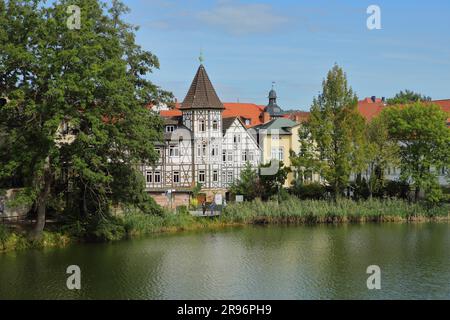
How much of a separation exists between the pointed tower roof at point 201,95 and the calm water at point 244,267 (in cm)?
1440

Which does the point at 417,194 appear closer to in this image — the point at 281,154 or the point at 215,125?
the point at 281,154

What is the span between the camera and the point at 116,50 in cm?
2852

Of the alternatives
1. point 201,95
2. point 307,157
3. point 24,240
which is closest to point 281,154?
point 201,95

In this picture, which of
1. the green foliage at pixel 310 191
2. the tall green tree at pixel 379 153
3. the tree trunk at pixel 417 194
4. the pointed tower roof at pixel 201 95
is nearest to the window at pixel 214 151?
the pointed tower roof at pixel 201 95

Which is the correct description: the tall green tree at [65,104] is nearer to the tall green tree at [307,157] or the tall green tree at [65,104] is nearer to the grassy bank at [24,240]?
the grassy bank at [24,240]

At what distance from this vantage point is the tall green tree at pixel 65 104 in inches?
1023

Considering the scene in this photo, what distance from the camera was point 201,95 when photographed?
45.3 m

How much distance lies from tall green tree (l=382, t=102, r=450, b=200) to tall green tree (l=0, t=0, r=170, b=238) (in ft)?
59.4

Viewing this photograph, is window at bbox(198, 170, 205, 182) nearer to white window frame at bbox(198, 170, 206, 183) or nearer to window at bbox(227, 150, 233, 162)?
white window frame at bbox(198, 170, 206, 183)

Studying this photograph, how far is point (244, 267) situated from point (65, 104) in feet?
32.6

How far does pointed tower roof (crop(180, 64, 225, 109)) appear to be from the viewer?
45.0 meters
